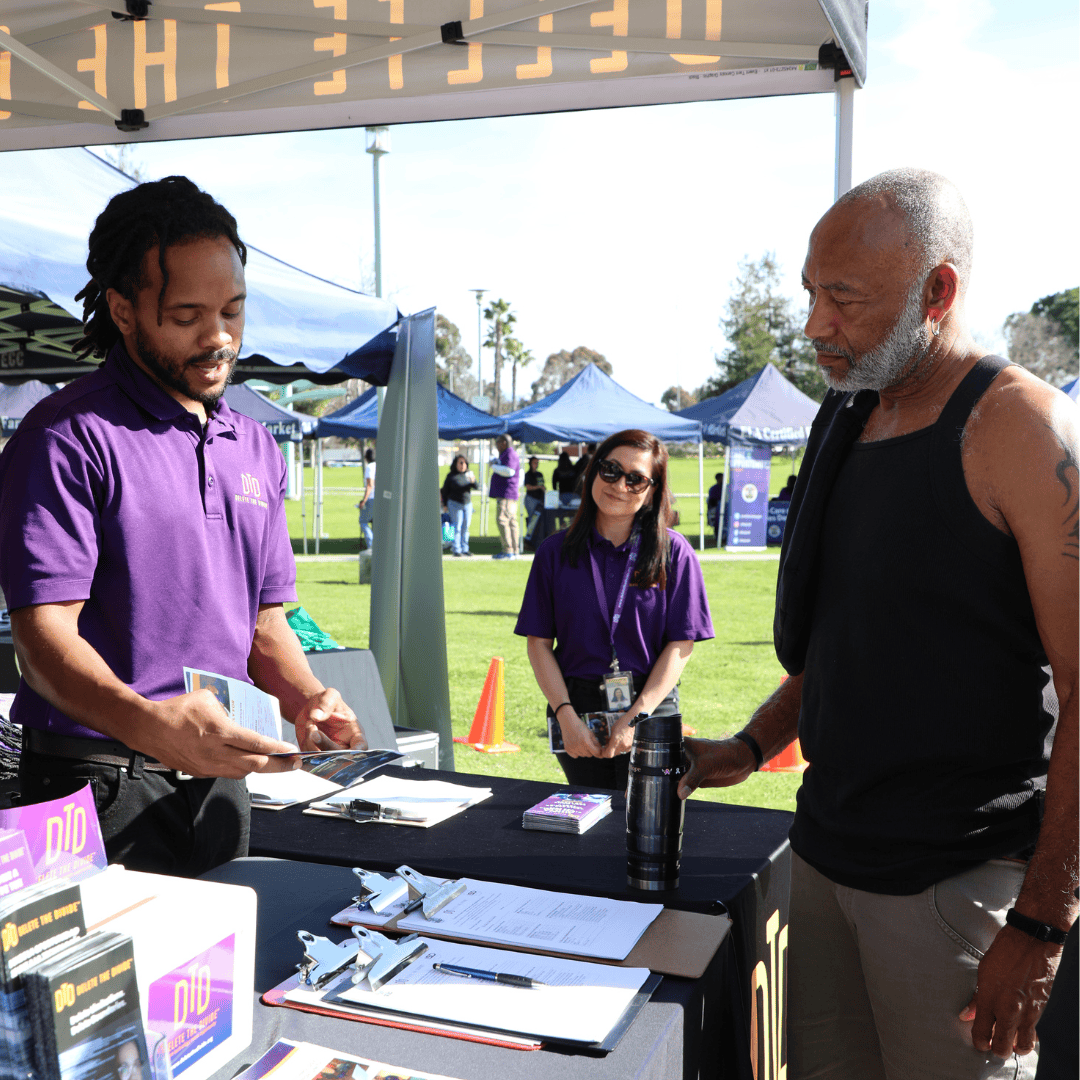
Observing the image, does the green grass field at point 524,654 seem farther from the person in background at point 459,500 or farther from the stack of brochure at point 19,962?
the stack of brochure at point 19,962

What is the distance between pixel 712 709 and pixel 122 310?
5.28 m

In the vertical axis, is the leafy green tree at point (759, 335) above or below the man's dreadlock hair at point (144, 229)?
above

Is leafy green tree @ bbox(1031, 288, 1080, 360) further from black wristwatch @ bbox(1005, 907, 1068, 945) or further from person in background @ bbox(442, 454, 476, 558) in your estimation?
black wristwatch @ bbox(1005, 907, 1068, 945)

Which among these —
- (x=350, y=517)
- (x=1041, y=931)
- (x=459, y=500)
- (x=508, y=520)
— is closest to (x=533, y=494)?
(x=508, y=520)

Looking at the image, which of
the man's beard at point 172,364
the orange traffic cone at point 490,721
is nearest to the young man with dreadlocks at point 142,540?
the man's beard at point 172,364

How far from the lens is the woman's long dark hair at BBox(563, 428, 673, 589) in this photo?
3.09 meters

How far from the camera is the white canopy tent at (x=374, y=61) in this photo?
2.80 m

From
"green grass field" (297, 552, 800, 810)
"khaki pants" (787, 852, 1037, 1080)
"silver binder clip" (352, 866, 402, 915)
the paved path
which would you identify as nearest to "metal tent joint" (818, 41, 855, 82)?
"khaki pants" (787, 852, 1037, 1080)

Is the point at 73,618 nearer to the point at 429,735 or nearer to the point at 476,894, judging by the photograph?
the point at 476,894

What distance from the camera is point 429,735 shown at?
4.16 m

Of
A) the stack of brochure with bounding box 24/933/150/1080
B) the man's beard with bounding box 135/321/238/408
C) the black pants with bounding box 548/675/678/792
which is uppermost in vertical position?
the man's beard with bounding box 135/321/238/408

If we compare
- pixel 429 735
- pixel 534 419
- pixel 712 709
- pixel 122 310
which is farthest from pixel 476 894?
pixel 534 419

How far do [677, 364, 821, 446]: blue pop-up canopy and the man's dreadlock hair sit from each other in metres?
15.1

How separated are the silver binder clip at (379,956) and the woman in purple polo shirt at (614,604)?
1643 mm
